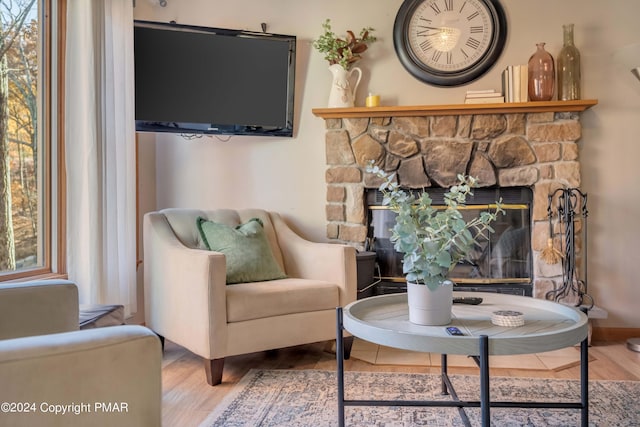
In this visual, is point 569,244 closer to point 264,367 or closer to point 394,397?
point 394,397

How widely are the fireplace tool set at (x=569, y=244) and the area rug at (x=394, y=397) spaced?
830mm

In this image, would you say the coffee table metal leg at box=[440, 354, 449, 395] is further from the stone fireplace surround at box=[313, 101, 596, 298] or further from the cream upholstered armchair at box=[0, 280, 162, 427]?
the cream upholstered armchair at box=[0, 280, 162, 427]

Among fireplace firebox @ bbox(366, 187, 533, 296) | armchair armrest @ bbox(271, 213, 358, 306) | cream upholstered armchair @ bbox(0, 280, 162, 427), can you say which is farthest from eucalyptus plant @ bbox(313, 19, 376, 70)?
cream upholstered armchair @ bbox(0, 280, 162, 427)

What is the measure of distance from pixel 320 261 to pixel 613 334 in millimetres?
1928

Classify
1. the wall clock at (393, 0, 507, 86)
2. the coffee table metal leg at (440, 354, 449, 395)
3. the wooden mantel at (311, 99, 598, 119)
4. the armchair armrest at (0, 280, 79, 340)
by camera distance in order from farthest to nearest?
the wall clock at (393, 0, 507, 86)
the wooden mantel at (311, 99, 598, 119)
the coffee table metal leg at (440, 354, 449, 395)
the armchair armrest at (0, 280, 79, 340)

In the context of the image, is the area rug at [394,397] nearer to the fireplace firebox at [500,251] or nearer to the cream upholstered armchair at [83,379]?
the fireplace firebox at [500,251]

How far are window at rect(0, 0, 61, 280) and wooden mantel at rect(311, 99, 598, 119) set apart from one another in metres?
1.60

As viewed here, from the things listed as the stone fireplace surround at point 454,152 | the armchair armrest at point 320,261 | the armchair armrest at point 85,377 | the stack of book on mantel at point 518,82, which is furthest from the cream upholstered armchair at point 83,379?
the stack of book on mantel at point 518,82

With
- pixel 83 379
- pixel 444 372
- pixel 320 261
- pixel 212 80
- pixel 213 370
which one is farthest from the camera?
pixel 212 80

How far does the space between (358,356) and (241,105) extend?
175 cm

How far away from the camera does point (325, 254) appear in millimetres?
2902

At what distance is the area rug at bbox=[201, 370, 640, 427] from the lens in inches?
78.8

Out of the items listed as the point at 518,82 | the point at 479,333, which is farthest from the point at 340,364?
the point at 518,82

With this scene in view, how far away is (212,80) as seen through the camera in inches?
130
